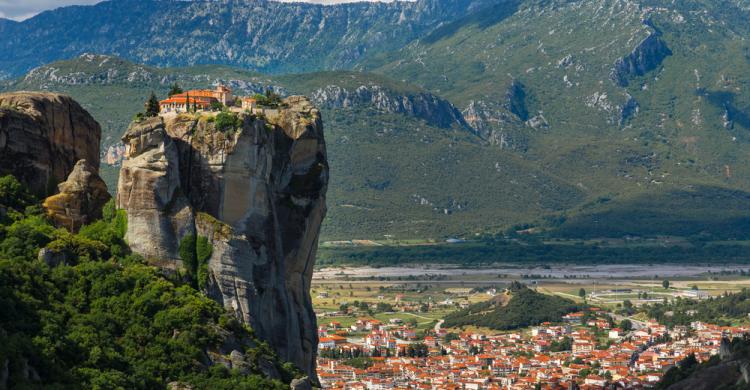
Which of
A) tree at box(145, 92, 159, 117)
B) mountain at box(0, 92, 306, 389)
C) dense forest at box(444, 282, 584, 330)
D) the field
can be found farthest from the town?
mountain at box(0, 92, 306, 389)

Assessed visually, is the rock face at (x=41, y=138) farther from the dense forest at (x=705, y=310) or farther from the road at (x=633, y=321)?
the dense forest at (x=705, y=310)

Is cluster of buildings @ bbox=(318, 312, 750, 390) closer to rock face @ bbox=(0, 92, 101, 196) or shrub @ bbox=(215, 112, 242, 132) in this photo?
rock face @ bbox=(0, 92, 101, 196)

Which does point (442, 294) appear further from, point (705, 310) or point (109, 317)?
point (109, 317)

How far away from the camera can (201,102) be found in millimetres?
65062

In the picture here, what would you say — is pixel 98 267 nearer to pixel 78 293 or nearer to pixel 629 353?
pixel 78 293

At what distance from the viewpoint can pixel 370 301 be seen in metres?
175

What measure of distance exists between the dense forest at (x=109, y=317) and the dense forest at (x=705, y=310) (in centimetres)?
9682

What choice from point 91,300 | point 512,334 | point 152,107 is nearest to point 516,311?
point 512,334

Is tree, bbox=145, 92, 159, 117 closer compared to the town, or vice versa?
tree, bbox=145, 92, 159, 117

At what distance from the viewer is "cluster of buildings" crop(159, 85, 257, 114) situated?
61406 mm

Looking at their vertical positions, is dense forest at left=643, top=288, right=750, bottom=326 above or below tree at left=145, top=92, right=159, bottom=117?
below

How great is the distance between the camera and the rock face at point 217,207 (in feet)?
177

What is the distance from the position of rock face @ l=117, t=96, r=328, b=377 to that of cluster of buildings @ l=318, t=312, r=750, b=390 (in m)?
42.0

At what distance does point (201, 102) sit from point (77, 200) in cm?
955
